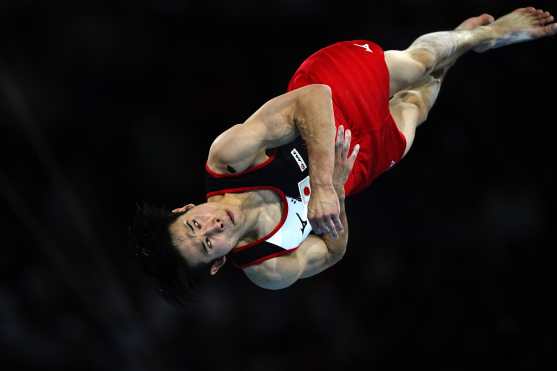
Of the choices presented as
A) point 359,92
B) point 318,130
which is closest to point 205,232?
point 318,130

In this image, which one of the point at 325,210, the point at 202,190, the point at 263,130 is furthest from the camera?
the point at 202,190

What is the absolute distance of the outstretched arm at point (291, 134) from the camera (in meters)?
2.03

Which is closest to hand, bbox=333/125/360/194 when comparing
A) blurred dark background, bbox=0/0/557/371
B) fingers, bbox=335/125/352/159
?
fingers, bbox=335/125/352/159

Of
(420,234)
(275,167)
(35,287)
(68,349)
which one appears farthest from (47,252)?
(420,234)

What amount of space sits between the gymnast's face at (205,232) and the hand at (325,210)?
0.36 m

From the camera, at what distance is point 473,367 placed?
361 centimetres

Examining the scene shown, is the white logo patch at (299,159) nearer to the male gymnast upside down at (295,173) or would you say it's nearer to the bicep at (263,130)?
the male gymnast upside down at (295,173)

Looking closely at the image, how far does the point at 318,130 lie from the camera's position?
206 cm

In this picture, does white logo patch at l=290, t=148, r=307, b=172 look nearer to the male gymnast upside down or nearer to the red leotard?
the male gymnast upside down

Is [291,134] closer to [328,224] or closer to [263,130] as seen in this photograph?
[263,130]

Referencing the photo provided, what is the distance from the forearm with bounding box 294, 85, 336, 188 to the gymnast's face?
35cm

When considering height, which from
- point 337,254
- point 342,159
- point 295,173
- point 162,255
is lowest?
point 337,254

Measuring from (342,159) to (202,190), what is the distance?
61.2 inches

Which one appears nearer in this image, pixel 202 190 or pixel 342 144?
pixel 342 144
